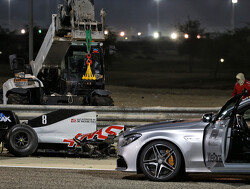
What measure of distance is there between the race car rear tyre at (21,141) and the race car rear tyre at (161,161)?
11.0ft

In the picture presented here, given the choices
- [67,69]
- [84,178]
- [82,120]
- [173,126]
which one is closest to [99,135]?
[82,120]

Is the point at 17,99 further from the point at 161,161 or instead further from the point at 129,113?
the point at 161,161

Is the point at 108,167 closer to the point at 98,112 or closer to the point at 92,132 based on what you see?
the point at 92,132

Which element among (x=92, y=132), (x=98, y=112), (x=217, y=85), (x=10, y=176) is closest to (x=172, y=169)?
(x=10, y=176)

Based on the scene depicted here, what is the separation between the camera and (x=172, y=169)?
9008 mm

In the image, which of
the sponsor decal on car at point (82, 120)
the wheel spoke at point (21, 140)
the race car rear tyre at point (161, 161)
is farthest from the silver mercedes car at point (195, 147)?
the wheel spoke at point (21, 140)

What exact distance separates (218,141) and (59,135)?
13.5ft

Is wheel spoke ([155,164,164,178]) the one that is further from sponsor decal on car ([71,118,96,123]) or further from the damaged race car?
sponsor decal on car ([71,118,96,123])

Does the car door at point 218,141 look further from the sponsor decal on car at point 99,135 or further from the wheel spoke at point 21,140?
the wheel spoke at point 21,140

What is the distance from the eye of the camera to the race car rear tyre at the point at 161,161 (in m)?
9.01

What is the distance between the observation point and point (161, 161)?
356 inches

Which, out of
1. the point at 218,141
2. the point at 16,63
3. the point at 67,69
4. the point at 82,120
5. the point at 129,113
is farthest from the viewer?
the point at 67,69

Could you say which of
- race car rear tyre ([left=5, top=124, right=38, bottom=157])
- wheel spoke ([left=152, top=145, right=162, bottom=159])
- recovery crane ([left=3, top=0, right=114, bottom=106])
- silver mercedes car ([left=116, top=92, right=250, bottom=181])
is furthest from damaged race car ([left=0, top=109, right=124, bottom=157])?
recovery crane ([left=3, top=0, right=114, bottom=106])

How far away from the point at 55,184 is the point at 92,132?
3286mm
